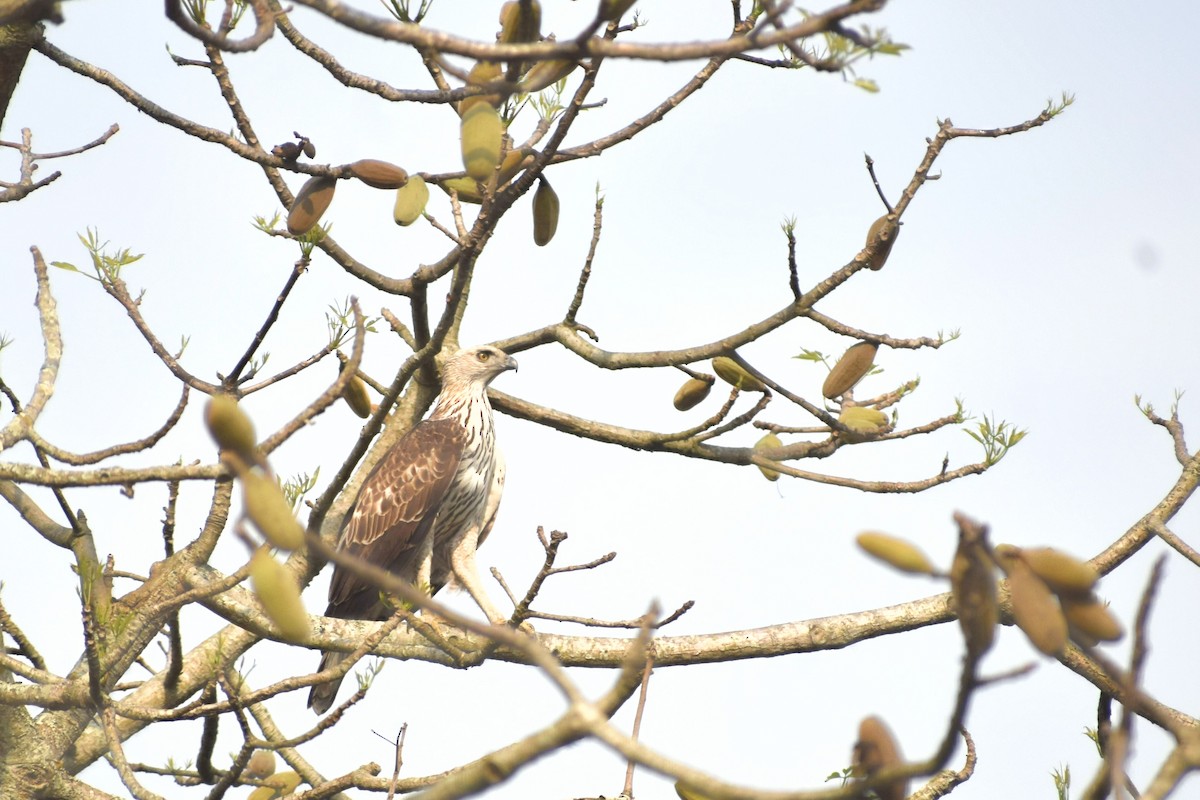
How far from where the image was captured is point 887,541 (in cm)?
152

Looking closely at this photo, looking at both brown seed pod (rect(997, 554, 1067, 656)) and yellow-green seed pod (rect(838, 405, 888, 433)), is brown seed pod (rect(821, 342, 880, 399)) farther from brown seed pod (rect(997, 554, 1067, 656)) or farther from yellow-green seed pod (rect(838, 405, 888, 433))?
brown seed pod (rect(997, 554, 1067, 656))

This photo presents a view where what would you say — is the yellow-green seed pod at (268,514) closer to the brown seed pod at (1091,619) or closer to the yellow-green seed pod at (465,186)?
the brown seed pod at (1091,619)

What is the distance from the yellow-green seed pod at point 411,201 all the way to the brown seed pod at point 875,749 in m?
2.71

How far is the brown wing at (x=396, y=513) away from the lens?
7.64 meters

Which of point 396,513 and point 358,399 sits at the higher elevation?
point 396,513

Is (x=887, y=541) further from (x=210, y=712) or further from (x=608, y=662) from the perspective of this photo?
(x=608, y=662)

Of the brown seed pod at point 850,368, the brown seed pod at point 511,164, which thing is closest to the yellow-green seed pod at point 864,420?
the brown seed pod at point 850,368

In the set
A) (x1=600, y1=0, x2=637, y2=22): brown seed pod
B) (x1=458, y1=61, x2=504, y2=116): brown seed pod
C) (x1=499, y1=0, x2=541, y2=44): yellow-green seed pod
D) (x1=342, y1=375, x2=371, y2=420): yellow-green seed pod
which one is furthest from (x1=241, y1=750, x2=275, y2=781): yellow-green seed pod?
(x1=600, y1=0, x2=637, y2=22): brown seed pod

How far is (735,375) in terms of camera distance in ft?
16.7

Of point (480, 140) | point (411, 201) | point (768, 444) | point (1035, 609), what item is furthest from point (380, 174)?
point (1035, 609)

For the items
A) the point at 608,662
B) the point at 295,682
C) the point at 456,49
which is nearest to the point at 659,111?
the point at 608,662

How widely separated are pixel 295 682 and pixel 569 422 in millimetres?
2360

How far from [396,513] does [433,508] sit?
23cm

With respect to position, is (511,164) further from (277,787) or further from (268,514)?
(268,514)
